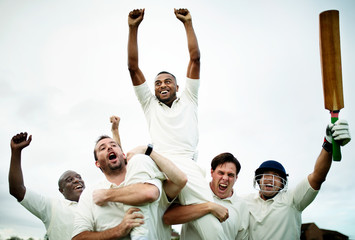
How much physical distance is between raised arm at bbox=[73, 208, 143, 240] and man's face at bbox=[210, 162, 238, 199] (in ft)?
5.77

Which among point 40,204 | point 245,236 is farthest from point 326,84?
point 40,204

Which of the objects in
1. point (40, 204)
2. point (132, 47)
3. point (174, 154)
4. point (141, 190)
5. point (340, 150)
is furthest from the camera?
point (40, 204)

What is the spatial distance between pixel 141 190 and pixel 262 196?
8.42 feet

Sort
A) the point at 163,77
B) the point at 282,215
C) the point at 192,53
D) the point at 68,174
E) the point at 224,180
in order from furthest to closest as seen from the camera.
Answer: the point at 68,174, the point at 192,53, the point at 163,77, the point at 224,180, the point at 282,215

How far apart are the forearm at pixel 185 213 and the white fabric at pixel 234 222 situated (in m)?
0.52

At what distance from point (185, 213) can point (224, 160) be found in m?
1.37

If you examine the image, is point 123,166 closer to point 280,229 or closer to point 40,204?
point 40,204

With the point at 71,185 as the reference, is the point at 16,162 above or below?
above

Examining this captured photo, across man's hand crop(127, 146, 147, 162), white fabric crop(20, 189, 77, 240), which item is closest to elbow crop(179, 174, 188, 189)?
man's hand crop(127, 146, 147, 162)

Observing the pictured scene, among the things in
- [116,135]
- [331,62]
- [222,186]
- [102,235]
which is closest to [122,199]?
[102,235]

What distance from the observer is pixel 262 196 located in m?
6.36

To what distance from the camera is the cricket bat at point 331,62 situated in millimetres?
5320

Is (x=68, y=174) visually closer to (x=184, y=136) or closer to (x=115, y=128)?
(x=115, y=128)

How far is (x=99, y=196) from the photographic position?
5.21m
